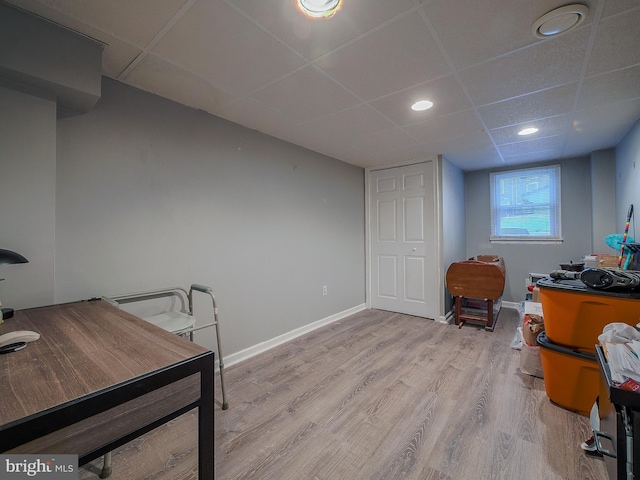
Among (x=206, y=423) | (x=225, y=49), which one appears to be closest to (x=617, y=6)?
(x=225, y=49)

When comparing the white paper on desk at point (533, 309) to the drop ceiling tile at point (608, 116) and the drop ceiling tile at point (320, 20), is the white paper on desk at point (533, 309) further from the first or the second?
the drop ceiling tile at point (320, 20)

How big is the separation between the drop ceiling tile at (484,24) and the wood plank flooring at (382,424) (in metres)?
2.14

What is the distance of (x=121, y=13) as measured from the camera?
1.24 meters

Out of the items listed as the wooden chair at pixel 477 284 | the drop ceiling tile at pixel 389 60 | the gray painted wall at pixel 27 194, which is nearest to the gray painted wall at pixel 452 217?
the wooden chair at pixel 477 284

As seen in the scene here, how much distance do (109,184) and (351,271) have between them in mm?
2922

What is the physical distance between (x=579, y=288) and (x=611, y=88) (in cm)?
144

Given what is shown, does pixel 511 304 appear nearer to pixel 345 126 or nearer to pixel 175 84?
pixel 345 126

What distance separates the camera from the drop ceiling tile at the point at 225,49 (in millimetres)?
1277

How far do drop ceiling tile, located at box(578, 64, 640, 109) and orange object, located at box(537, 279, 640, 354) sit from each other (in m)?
1.32

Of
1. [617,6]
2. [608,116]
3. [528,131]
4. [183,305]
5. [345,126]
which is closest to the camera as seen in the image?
[617,6]

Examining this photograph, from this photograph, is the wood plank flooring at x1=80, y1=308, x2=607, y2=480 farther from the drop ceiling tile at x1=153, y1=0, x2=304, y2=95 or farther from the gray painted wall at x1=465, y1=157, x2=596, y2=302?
the drop ceiling tile at x1=153, y1=0, x2=304, y2=95

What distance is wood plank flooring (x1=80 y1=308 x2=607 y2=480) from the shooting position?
1323 mm

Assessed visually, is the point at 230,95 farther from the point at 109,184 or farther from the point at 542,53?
the point at 542,53

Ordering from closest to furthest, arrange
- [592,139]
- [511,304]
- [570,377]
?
[570,377] → [592,139] → [511,304]
